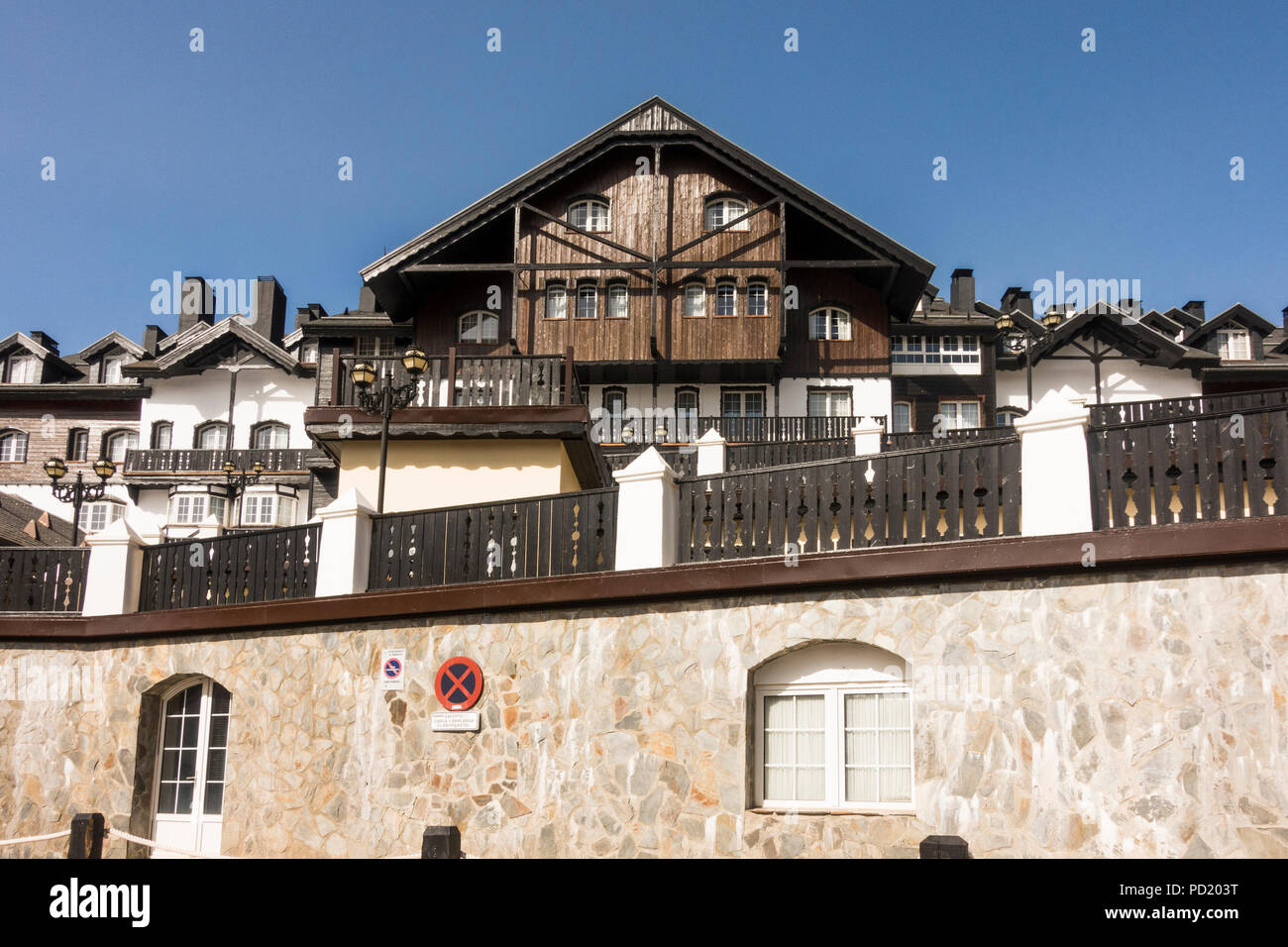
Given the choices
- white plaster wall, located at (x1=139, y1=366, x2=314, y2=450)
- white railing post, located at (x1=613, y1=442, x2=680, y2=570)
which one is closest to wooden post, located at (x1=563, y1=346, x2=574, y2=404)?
white railing post, located at (x1=613, y1=442, x2=680, y2=570)

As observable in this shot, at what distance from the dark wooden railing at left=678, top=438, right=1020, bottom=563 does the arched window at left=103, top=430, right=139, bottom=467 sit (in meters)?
37.4

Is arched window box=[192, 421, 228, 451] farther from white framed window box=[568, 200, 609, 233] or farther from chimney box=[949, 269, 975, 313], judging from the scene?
chimney box=[949, 269, 975, 313]

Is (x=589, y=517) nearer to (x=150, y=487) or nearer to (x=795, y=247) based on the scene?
Result: (x=795, y=247)

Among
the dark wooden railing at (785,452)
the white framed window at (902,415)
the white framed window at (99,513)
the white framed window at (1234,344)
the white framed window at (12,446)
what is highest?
the white framed window at (1234,344)

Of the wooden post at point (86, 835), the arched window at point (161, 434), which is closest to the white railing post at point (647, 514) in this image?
the wooden post at point (86, 835)

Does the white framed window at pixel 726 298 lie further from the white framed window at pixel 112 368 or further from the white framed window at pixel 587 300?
the white framed window at pixel 112 368

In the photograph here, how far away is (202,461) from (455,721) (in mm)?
32541

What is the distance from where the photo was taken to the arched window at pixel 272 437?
140 ft

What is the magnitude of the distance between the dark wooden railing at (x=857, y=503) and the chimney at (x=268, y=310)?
37531 mm

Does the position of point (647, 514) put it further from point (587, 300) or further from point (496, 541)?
point (587, 300)

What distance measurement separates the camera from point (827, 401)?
32094mm

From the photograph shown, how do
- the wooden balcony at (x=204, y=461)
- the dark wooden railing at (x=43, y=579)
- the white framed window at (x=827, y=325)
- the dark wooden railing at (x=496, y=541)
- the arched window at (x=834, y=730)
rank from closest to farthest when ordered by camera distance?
the arched window at (x=834, y=730) → the dark wooden railing at (x=496, y=541) → the dark wooden railing at (x=43, y=579) → the white framed window at (x=827, y=325) → the wooden balcony at (x=204, y=461)
